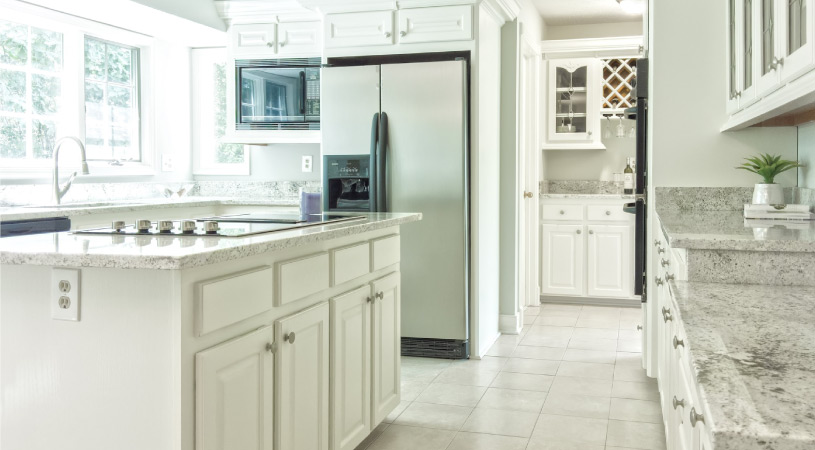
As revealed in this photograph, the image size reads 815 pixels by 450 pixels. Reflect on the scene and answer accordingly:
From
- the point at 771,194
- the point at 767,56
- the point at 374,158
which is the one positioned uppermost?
the point at 767,56

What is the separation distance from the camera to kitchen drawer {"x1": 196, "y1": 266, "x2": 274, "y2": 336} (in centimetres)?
165

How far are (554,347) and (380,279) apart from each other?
6.89 ft

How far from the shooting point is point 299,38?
4859 mm

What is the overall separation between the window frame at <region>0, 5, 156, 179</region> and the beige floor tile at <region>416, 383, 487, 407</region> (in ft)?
8.52

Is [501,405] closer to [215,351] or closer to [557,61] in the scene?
[215,351]

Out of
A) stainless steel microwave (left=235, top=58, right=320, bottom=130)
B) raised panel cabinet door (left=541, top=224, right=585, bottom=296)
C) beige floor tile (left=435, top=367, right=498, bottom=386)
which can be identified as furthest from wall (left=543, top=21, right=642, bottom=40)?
beige floor tile (left=435, top=367, right=498, bottom=386)

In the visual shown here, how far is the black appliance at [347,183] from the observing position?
4.39 meters

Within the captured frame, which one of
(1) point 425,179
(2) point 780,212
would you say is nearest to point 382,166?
(1) point 425,179

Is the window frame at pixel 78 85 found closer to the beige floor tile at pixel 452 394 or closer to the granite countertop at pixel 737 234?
the beige floor tile at pixel 452 394

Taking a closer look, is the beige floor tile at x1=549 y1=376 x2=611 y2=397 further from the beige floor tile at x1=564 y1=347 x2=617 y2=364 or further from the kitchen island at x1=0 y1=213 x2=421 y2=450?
the kitchen island at x1=0 y1=213 x2=421 y2=450

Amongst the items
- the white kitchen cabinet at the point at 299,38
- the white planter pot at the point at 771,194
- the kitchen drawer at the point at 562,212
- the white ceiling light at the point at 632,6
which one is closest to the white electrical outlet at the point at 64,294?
the white planter pot at the point at 771,194

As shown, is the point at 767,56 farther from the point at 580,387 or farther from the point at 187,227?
the point at 580,387

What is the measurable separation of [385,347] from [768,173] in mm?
1730

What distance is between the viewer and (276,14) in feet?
16.0
